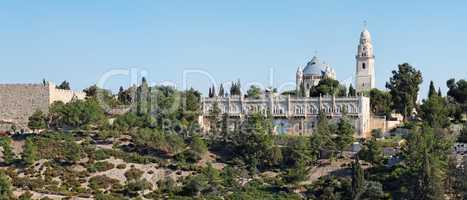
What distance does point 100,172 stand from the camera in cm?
4581

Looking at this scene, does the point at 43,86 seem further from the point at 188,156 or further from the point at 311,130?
the point at 311,130

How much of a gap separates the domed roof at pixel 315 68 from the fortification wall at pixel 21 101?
27.3 metres

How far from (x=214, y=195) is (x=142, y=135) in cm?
973

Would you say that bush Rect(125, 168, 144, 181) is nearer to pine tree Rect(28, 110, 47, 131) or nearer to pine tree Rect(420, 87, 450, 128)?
pine tree Rect(28, 110, 47, 131)

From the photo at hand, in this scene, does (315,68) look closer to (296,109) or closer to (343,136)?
(296,109)

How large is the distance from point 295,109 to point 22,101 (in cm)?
2082

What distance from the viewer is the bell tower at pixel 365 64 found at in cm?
7006

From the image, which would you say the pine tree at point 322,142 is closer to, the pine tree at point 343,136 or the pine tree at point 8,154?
the pine tree at point 343,136

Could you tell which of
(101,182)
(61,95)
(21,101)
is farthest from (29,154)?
(61,95)

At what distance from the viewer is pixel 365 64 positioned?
7031 cm

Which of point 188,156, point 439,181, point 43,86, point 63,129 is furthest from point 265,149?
point 43,86

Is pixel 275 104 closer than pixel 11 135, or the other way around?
pixel 11 135

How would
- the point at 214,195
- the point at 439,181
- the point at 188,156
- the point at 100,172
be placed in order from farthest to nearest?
the point at 188,156 → the point at 100,172 → the point at 214,195 → the point at 439,181

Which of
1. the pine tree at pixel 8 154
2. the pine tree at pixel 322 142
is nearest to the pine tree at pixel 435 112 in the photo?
the pine tree at pixel 322 142
